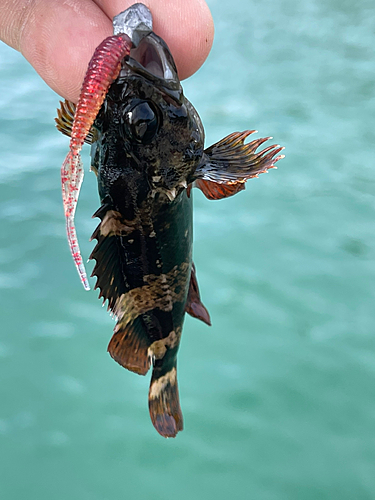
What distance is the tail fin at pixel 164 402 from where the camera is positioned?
2.28 meters

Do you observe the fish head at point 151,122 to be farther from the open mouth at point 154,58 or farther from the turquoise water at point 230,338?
the turquoise water at point 230,338

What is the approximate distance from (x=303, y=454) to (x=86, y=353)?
80.2 inches

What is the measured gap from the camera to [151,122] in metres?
1.66

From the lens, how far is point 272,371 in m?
4.60

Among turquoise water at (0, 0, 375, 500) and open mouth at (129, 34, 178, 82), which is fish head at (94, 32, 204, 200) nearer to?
open mouth at (129, 34, 178, 82)

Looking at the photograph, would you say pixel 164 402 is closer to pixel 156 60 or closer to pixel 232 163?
pixel 232 163

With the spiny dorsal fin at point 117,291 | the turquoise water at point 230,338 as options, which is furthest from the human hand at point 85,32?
the turquoise water at point 230,338

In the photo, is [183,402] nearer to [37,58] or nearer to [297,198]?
[297,198]

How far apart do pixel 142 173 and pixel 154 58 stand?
37 cm

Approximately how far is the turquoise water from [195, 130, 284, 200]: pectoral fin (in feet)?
9.26

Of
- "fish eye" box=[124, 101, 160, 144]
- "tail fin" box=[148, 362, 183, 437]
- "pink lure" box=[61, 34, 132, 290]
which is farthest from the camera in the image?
"tail fin" box=[148, 362, 183, 437]

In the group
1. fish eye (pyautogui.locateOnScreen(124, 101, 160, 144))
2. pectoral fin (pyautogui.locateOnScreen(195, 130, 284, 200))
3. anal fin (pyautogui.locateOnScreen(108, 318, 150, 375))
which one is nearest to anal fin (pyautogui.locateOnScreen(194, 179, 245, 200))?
pectoral fin (pyautogui.locateOnScreen(195, 130, 284, 200))

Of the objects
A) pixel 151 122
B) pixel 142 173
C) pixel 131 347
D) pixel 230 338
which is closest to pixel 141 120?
pixel 151 122

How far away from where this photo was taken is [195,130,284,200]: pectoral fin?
74.1 inches
